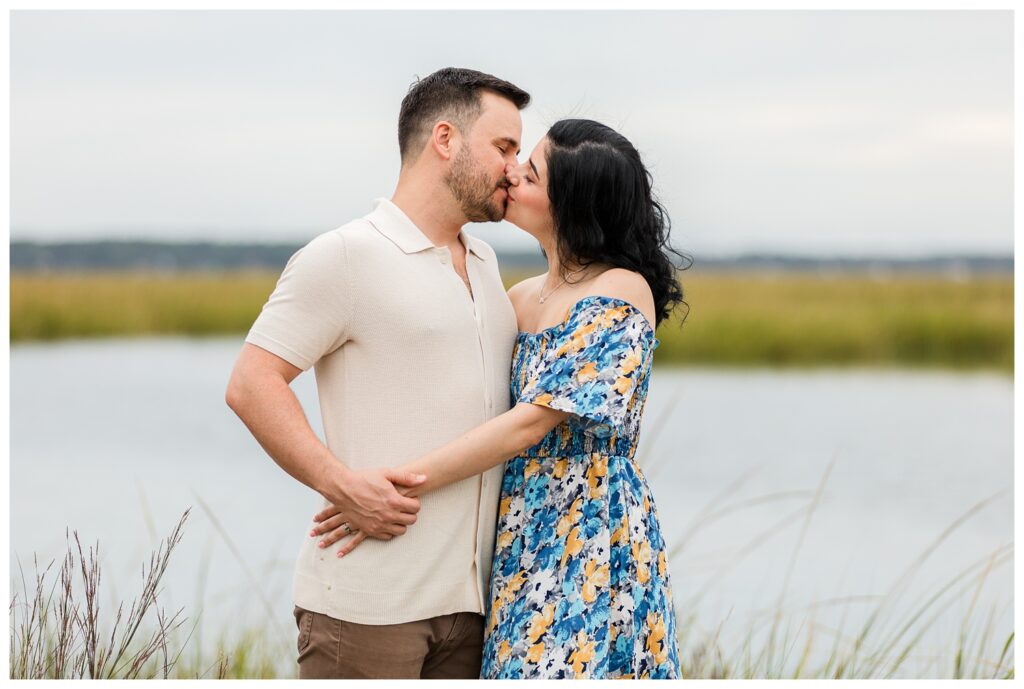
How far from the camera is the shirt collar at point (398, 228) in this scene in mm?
2859

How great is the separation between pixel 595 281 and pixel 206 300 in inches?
812

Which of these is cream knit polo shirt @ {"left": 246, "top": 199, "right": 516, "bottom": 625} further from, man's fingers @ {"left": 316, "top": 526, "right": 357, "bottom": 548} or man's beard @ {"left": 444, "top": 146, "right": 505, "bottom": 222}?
man's beard @ {"left": 444, "top": 146, "right": 505, "bottom": 222}

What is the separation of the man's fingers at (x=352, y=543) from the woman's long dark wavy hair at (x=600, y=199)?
0.89 metres

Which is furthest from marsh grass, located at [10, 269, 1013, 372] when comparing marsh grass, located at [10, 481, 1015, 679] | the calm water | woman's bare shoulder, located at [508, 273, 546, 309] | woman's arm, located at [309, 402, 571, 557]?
woman's arm, located at [309, 402, 571, 557]

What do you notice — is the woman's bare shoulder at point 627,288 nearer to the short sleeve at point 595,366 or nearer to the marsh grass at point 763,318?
the short sleeve at point 595,366

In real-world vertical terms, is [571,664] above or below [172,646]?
above

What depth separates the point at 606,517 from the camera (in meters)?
2.75

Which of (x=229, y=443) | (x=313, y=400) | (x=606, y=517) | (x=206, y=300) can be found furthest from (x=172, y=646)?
(x=206, y=300)

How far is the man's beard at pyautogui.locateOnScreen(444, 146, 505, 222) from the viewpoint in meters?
3.01

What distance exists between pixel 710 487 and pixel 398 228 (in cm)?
884

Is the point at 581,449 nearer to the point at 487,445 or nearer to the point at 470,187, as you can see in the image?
the point at 487,445

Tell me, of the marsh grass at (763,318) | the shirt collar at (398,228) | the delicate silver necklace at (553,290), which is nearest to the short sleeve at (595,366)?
the delicate silver necklace at (553,290)

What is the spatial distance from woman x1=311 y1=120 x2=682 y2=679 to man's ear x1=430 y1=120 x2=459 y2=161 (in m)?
0.24

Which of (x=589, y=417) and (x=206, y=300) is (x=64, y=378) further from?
(x=589, y=417)
